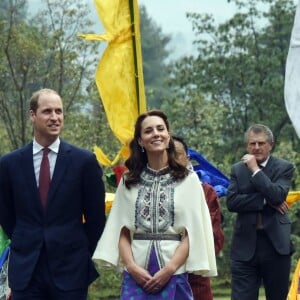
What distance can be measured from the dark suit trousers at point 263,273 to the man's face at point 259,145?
1.94 ft

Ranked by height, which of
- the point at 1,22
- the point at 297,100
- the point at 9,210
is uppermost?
the point at 1,22

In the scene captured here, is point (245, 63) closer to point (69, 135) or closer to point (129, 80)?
point (69, 135)

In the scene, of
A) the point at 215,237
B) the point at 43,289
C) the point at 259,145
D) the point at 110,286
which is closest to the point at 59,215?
the point at 43,289

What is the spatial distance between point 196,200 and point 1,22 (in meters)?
15.1

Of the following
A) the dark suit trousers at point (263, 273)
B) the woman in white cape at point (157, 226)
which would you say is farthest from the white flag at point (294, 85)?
the dark suit trousers at point (263, 273)

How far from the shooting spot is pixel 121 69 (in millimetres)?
8617

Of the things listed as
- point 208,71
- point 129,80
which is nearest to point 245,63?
point 208,71

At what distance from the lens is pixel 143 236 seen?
7227mm

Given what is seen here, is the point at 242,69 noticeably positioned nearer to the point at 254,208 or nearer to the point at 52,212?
the point at 254,208

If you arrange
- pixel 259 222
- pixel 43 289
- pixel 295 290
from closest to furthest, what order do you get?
pixel 43 289
pixel 295 290
pixel 259 222

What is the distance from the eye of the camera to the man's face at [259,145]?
926 centimetres

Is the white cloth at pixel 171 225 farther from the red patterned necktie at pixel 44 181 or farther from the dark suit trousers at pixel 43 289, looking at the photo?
the red patterned necktie at pixel 44 181

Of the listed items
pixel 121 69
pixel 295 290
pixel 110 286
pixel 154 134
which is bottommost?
pixel 110 286

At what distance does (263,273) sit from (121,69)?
212 cm
